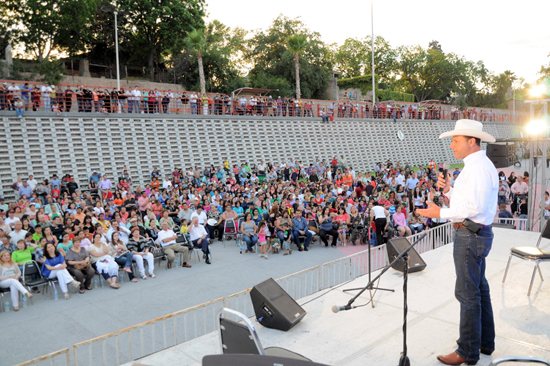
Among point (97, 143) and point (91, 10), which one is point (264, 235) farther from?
point (91, 10)

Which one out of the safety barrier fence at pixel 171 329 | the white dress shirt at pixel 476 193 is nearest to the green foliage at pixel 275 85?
the safety barrier fence at pixel 171 329

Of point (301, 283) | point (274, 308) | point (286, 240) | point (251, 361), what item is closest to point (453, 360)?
point (274, 308)

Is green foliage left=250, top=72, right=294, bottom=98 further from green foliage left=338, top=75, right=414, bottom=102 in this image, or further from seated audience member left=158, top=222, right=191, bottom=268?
seated audience member left=158, top=222, right=191, bottom=268

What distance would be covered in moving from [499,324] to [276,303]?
2.44 metres

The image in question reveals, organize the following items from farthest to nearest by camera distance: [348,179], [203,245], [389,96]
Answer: [389,96] → [348,179] → [203,245]

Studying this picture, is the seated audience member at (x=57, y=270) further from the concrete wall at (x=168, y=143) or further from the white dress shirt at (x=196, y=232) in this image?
the concrete wall at (x=168, y=143)

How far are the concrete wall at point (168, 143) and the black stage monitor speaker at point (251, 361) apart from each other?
16.3 m

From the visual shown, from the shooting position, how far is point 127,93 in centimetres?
1956

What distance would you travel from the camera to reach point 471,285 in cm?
320

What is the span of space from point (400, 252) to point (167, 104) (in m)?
17.4

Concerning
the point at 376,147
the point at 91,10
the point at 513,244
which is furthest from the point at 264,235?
the point at 91,10

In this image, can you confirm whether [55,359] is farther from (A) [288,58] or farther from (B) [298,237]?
(A) [288,58]

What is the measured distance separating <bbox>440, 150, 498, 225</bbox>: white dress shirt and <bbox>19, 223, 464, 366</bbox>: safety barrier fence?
2.68m

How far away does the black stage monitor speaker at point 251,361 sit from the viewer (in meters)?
1.50
